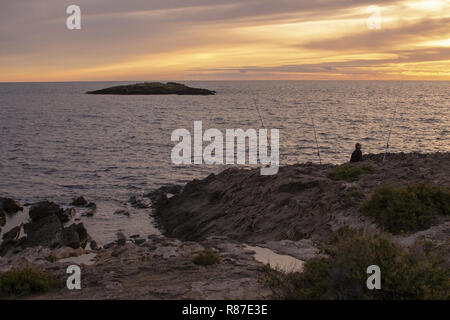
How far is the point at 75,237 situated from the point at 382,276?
41.5 ft

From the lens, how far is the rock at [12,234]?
17547 millimetres

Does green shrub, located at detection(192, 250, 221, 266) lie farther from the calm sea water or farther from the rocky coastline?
the calm sea water

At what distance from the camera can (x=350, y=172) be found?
1540cm

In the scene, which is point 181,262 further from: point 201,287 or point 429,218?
point 429,218

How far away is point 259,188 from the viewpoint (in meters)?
16.8

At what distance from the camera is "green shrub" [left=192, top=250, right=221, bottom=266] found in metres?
8.83

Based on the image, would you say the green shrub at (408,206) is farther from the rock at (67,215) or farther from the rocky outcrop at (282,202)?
the rock at (67,215)

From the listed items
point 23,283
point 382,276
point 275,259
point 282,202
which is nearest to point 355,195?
point 282,202

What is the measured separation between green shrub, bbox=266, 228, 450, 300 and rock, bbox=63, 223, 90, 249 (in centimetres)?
1076

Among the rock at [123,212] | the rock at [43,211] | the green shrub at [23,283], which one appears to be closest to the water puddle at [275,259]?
the green shrub at [23,283]

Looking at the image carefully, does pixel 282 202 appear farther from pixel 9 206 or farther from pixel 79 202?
pixel 9 206

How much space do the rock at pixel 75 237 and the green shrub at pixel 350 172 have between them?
9.76 meters
